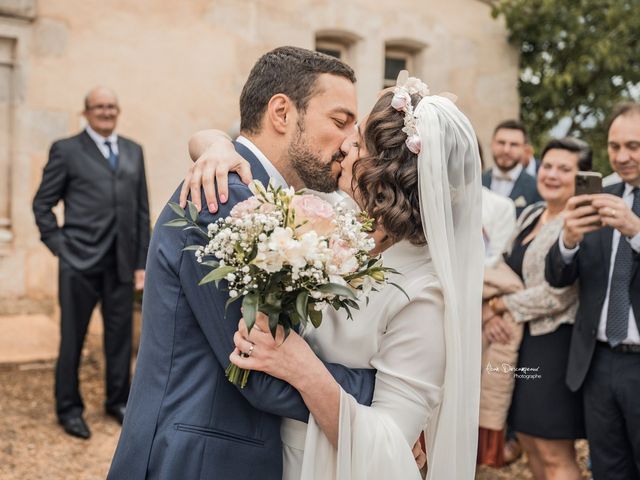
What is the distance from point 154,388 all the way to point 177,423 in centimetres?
14

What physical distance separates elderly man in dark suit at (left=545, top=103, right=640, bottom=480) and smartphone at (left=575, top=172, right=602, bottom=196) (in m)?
0.05

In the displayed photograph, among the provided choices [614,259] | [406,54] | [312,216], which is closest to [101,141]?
[614,259]

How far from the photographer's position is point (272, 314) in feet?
6.56

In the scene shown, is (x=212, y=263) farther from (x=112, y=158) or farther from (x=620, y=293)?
(x=112, y=158)

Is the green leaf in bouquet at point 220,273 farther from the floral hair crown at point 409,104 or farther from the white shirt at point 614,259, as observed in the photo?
the white shirt at point 614,259

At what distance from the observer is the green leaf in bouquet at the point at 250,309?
1.91 m

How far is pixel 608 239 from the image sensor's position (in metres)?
4.05

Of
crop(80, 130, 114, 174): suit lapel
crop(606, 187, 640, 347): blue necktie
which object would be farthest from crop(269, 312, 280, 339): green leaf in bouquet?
crop(80, 130, 114, 174): suit lapel

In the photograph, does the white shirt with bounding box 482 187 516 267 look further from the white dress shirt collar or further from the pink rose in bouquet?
the pink rose in bouquet

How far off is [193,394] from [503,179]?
16.3ft

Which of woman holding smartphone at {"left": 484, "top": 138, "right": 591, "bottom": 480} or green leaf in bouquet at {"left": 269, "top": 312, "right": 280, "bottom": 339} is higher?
green leaf in bouquet at {"left": 269, "top": 312, "right": 280, "bottom": 339}

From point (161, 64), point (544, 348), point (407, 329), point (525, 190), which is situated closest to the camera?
point (407, 329)

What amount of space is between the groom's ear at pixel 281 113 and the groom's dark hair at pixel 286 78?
17mm

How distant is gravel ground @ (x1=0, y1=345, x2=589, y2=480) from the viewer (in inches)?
208
